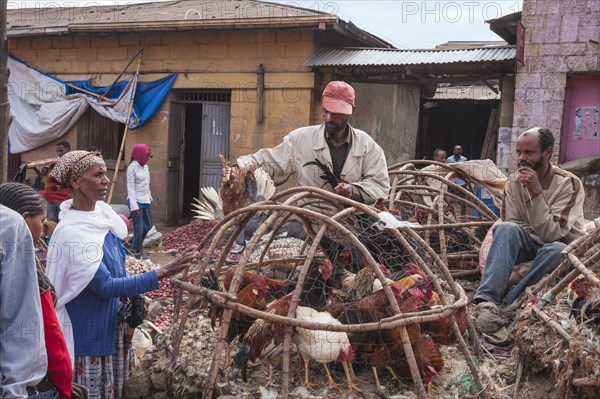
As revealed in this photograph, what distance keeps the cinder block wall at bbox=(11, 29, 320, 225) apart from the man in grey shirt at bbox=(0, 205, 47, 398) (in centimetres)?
884

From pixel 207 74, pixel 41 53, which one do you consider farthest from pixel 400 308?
pixel 41 53

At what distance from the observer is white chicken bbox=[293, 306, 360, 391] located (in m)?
3.40

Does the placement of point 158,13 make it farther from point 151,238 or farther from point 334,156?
point 334,156

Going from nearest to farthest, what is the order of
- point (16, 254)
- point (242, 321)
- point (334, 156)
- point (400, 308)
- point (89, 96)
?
point (16, 254) → point (400, 308) → point (242, 321) → point (334, 156) → point (89, 96)

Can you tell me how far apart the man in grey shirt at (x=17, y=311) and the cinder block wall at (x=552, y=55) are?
875 centimetres

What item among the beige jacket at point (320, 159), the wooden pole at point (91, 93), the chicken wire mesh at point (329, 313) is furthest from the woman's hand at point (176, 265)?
the wooden pole at point (91, 93)

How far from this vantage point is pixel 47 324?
2.32 meters

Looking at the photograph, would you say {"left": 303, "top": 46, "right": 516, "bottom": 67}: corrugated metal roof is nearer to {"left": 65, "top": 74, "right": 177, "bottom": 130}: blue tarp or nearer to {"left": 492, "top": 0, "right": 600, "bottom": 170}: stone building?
{"left": 492, "top": 0, "right": 600, "bottom": 170}: stone building

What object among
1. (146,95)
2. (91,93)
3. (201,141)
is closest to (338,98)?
(201,141)

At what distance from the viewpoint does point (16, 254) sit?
81.8 inches

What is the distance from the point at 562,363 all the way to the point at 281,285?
180cm

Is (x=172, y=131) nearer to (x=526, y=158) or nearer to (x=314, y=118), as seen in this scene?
(x=314, y=118)

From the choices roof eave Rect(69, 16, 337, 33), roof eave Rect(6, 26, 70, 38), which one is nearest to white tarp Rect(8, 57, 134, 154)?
roof eave Rect(6, 26, 70, 38)

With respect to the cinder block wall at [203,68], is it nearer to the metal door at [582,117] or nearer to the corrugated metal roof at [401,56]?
the corrugated metal roof at [401,56]
